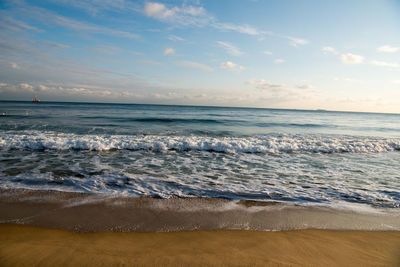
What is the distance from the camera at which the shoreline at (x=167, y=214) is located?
119 inches

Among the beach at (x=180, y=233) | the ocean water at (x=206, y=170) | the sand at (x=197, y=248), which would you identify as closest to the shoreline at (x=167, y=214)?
the beach at (x=180, y=233)

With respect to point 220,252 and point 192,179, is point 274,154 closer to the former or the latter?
point 192,179

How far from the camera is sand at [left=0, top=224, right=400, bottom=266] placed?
222 centimetres

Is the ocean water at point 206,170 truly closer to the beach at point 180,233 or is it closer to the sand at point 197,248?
the beach at point 180,233

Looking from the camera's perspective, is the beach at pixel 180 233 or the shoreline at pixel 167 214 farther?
the shoreline at pixel 167 214

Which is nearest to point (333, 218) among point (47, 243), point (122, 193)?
point (122, 193)

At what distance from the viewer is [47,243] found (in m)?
2.49

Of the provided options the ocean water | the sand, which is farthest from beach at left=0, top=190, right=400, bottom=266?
the ocean water

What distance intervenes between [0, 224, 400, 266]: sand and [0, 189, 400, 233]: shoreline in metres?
0.18

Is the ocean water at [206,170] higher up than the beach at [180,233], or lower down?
higher up

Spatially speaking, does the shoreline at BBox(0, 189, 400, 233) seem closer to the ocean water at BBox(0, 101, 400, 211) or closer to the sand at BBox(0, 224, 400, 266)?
the sand at BBox(0, 224, 400, 266)

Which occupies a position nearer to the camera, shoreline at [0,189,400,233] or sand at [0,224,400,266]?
sand at [0,224,400,266]

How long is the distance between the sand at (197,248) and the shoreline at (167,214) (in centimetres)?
18

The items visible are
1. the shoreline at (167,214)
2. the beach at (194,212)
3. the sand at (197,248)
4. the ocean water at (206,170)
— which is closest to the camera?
Answer: the sand at (197,248)
